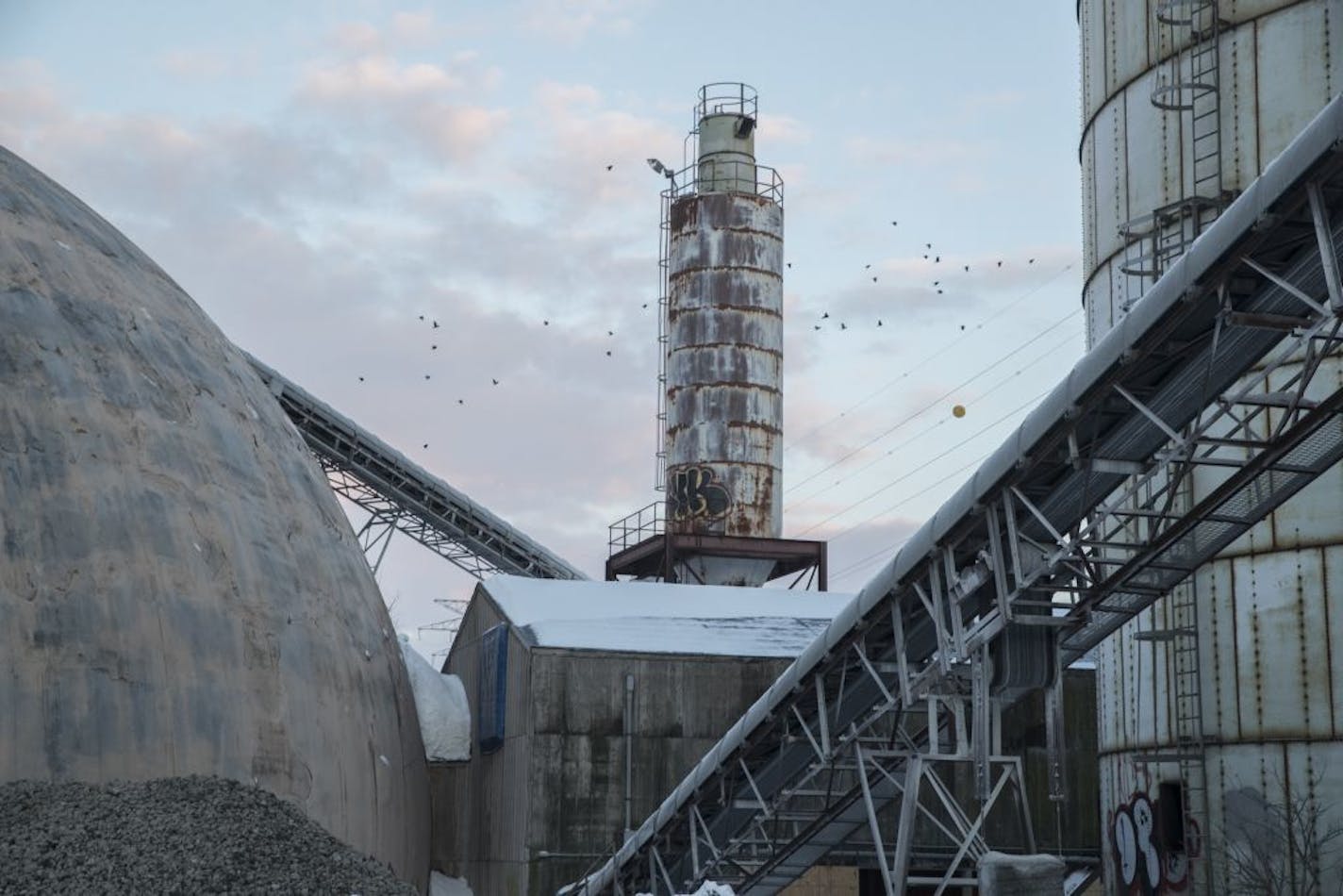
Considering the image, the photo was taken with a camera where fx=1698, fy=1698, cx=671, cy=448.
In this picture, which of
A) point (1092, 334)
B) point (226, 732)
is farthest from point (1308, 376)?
point (226, 732)

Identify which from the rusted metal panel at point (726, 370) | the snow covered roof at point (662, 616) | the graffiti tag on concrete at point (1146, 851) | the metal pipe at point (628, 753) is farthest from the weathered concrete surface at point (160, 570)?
the rusted metal panel at point (726, 370)

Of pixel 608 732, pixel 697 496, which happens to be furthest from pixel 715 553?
pixel 608 732

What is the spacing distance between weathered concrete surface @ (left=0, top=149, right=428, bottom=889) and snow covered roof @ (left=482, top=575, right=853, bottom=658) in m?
5.31

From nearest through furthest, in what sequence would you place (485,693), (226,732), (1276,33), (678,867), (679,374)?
(226,732) < (1276,33) < (678,867) < (485,693) < (679,374)

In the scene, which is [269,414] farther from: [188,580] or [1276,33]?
[1276,33]

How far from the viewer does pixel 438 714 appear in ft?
118

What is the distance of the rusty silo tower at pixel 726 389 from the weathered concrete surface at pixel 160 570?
82.2 feet

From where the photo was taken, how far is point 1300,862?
23.8 m

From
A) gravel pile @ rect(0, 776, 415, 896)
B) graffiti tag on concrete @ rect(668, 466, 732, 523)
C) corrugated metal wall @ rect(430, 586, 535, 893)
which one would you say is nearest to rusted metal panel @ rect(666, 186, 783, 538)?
graffiti tag on concrete @ rect(668, 466, 732, 523)

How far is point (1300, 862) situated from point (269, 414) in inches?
724

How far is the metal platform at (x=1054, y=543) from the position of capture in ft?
57.0

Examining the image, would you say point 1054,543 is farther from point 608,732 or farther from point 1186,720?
point 608,732

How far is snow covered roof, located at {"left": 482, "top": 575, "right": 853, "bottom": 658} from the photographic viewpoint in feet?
112

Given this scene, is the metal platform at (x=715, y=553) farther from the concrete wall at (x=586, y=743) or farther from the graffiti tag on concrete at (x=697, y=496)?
the concrete wall at (x=586, y=743)
